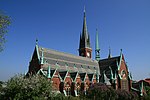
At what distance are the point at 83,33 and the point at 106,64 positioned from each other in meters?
17.6

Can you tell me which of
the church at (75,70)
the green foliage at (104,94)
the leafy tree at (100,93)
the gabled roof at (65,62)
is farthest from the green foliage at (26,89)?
the gabled roof at (65,62)

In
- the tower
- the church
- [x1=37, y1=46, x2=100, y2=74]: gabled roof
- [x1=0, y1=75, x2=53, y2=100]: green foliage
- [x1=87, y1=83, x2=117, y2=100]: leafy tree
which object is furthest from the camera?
the tower

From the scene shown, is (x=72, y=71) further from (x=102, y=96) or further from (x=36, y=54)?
(x=102, y=96)

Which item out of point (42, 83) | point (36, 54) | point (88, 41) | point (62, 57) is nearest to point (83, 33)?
point (88, 41)

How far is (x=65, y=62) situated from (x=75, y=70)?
150 inches

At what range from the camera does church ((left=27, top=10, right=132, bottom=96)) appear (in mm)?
45125

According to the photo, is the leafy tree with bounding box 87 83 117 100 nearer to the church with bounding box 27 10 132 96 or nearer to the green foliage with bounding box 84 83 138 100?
the green foliage with bounding box 84 83 138 100

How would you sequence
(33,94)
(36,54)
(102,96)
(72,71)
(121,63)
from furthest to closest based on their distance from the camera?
(121,63) → (72,71) → (36,54) → (102,96) → (33,94)

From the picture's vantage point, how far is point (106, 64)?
6306 centimetres

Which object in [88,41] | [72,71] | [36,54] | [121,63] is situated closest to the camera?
[36,54]

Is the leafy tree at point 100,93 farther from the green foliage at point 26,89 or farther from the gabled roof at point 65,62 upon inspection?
the green foliage at point 26,89

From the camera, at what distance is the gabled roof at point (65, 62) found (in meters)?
48.7

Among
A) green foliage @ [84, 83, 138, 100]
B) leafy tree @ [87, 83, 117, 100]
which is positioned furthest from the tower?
leafy tree @ [87, 83, 117, 100]

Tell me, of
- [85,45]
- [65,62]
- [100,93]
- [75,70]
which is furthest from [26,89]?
[85,45]
